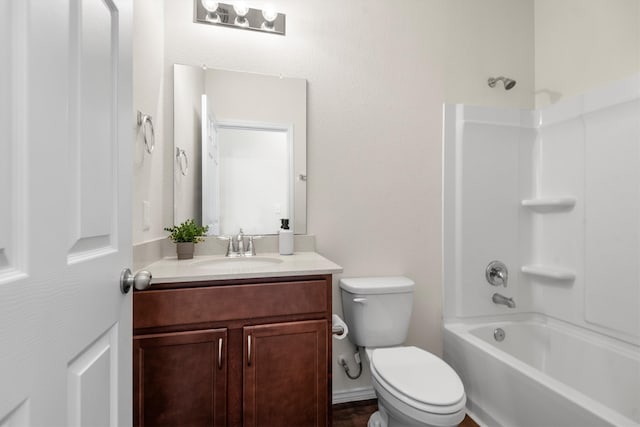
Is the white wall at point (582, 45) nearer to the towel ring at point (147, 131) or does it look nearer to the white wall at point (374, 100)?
the white wall at point (374, 100)

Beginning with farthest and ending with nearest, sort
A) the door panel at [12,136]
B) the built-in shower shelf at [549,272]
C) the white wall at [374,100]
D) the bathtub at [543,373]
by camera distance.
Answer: the built-in shower shelf at [549,272], the white wall at [374,100], the bathtub at [543,373], the door panel at [12,136]

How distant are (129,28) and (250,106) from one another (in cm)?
92

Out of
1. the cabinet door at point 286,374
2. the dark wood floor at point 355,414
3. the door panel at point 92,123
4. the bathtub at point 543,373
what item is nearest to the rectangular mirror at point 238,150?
the cabinet door at point 286,374

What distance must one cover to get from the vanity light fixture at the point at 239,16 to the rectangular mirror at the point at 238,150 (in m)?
0.26

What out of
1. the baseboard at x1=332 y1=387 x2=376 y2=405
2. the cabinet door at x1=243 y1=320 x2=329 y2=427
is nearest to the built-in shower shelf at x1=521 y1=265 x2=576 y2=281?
the baseboard at x1=332 y1=387 x2=376 y2=405

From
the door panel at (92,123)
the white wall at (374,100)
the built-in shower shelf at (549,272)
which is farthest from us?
the built-in shower shelf at (549,272)

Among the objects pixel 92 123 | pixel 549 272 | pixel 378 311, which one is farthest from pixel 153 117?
pixel 549 272

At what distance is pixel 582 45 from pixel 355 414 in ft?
8.48

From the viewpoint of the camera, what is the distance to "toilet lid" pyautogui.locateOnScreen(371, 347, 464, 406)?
3.97 feet

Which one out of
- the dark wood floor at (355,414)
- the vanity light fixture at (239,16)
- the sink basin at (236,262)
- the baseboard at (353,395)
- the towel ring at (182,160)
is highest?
the vanity light fixture at (239,16)

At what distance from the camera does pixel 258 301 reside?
1.26m

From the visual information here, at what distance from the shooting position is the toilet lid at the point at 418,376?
1.21m

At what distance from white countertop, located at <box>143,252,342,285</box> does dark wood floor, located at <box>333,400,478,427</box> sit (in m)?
0.91

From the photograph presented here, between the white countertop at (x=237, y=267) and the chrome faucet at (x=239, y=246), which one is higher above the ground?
the chrome faucet at (x=239, y=246)
